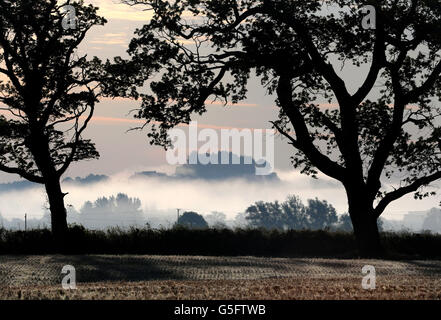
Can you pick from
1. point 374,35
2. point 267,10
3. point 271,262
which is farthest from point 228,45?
point 271,262

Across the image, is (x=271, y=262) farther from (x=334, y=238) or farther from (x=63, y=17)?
(x=63, y=17)

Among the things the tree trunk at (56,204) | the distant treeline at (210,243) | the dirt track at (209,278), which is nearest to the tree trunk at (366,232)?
the distant treeline at (210,243)

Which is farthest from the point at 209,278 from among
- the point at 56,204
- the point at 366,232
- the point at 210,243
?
the point at 56,204

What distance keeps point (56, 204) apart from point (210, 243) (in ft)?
21.4

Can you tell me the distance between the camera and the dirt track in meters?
12.2

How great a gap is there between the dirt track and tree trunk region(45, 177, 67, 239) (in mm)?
7290

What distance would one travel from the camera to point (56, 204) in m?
29.3

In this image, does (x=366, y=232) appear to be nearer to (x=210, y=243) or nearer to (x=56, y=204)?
(x=210, y=243)

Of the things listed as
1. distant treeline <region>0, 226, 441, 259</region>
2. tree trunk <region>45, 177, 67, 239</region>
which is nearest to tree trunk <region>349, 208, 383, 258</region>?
distant treeline <region>0, 226, 441, 259</region>

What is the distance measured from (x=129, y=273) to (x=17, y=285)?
2956 millimetres

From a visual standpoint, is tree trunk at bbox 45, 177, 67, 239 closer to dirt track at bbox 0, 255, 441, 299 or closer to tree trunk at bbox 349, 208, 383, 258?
dirt track at bbox 0, 255, 441, 299

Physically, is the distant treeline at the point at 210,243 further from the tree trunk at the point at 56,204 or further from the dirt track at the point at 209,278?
the dirt track at the point at 209,278

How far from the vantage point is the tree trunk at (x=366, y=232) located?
92.5ft

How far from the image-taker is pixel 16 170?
30109 millimetres
